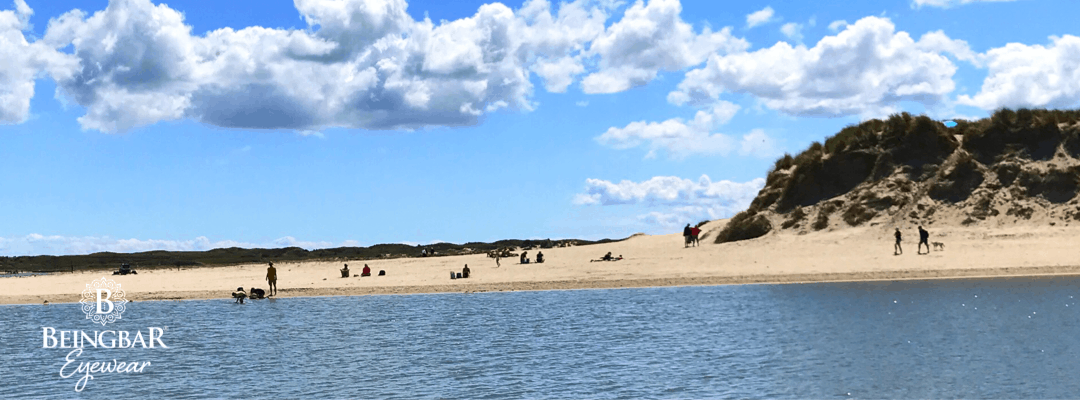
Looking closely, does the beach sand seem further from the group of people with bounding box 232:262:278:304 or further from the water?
the water

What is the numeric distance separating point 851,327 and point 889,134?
38.4 metres

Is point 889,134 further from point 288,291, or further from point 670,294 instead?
point 288,291

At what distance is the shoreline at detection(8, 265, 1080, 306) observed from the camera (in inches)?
1709

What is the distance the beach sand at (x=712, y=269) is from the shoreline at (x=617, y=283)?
0.16ft

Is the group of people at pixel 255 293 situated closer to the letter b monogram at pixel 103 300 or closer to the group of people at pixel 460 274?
the letter b monogram at pixel 103 300

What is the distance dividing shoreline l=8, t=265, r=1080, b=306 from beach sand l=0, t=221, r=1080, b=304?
0.16 ft

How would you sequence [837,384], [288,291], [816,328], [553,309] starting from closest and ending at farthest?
1. [837,384]
2. [816,328]
3. [553,309]
4. [288,291]

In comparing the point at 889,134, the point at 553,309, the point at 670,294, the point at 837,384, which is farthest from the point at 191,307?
the point at 889,134

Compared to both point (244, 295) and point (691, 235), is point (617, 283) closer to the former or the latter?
point (691, 235)

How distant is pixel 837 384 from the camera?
19.0 meters

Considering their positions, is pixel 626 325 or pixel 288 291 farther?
pixel 288 291

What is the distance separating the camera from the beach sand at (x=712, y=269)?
45.3m

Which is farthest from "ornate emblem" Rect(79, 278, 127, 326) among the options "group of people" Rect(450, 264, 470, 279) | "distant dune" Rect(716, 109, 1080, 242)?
"distant dune" Rect(716, 109, 1080, 242)

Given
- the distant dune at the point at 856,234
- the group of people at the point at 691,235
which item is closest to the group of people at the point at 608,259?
the distant dune at the point at 856,234
